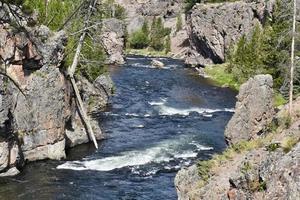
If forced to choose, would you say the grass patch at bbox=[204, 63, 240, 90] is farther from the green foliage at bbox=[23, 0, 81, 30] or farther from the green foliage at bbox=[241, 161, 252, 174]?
the green foliage at bbox=[241, 161, 252, 174]

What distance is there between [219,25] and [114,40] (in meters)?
26.6

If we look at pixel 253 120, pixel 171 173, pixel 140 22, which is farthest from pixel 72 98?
pixel 140 22

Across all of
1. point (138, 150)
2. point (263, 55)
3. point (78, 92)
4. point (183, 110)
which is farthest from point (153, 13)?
point (138, 150)

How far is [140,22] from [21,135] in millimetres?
130069

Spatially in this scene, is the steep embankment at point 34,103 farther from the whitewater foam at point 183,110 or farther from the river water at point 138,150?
the whitewater foam at point 183,110

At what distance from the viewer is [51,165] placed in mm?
40062

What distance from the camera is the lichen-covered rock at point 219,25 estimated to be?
10731 cm

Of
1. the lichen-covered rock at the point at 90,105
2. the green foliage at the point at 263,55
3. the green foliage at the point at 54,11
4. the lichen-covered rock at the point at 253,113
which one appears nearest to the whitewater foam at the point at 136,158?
the lichen-covered rock at the point at 253,113

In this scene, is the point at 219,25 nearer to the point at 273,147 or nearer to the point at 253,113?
the point at 253,113

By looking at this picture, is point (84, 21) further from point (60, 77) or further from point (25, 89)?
point (25, 89)

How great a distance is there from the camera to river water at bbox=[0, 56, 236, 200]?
35031 millimetres

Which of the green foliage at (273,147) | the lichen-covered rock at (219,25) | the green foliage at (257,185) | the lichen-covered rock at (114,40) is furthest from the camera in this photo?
the lichen-covered rock at (114,40)

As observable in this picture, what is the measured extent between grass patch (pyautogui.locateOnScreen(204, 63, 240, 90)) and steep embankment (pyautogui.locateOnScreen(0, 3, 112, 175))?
42.4 metres

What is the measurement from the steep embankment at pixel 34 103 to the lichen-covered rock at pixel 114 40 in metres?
62.9
